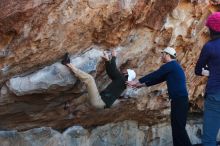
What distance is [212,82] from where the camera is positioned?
525 cm

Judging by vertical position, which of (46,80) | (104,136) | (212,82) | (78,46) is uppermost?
(78,46)

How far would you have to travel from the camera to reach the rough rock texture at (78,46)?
567 cm

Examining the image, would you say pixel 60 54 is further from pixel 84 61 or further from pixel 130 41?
pixel 130 41

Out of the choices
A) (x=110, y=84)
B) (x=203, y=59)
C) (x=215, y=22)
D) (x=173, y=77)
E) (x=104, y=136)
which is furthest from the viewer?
(x=104, y=136)

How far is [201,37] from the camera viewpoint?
7.69 metres

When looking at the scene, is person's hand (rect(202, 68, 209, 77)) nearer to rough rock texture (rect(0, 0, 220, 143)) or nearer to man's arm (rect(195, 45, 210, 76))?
man's arm (rect(195, 45, 210, 76))

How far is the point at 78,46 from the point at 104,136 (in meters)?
2.14

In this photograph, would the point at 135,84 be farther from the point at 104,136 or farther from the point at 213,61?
the point at 104,136

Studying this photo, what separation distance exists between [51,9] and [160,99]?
300cm

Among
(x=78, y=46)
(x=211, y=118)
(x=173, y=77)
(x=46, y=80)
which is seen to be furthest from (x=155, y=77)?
(x=46, y=80)

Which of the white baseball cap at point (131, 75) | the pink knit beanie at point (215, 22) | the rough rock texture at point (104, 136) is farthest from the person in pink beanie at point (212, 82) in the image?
the rough rock texture at point (104, 136)

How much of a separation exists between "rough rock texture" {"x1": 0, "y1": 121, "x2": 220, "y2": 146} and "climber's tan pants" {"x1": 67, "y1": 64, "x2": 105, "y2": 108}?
3.75 ft

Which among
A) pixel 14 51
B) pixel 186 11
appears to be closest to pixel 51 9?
pixel 14 51

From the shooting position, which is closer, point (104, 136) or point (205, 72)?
point (205, 72)
